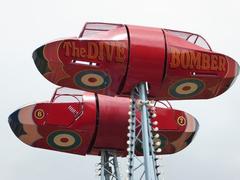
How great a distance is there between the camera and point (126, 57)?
16.8m

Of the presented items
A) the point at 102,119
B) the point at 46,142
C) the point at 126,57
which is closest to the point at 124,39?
the point at 126,57

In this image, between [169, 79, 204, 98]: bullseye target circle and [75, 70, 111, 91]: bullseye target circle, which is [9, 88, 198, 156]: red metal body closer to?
[75, 70, 111, 91]: bullseye target circle

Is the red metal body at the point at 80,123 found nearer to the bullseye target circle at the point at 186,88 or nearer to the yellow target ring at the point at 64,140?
the yellow target ring at the point at 64,140

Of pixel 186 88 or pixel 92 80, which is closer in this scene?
pixel 92 80

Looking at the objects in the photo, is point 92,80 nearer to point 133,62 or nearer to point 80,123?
point 133,62

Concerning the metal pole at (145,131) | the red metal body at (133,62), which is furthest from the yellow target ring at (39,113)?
the metal pole at (145,131)

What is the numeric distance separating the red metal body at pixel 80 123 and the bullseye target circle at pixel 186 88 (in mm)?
2325

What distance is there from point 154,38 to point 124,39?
36.8 inches

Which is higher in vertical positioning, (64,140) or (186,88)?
(186,88)

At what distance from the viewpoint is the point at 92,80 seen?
57.7ft

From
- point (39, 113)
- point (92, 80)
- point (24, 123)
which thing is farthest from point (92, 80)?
point (24, 123)

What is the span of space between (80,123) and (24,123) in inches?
72.7

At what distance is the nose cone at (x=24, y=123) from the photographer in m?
19.5

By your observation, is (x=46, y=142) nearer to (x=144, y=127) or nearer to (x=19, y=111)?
(x=19, y=111)
